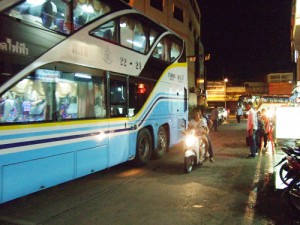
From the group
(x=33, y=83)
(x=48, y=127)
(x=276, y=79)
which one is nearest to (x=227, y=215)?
(x=48, y=127)

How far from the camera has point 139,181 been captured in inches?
319

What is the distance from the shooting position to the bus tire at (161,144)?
11.3 m

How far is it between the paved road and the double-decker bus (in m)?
0.49

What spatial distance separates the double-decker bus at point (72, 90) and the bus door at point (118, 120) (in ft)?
0.08

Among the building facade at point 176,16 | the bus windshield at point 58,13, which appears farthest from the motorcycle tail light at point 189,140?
the building facade at point 176,16

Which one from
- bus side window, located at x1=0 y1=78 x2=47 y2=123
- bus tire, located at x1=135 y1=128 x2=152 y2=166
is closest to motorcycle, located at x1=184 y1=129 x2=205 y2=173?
bus tire, located at x1=135 y1=128 x2=152 y2=166

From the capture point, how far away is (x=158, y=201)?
639 cm

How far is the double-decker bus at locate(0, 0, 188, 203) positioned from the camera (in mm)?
5320

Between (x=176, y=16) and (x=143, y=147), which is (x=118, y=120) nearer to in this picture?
(x=143, y=147)

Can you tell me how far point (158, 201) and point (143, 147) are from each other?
3936 mm

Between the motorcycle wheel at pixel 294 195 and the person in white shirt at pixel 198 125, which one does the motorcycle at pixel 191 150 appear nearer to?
the person in white shirt at pixel 198 125

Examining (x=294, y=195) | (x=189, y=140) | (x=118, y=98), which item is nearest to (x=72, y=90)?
(x=118, y=98)

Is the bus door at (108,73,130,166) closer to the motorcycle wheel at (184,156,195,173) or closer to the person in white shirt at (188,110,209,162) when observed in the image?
the motorcycle wheel at (184,156,195,173)

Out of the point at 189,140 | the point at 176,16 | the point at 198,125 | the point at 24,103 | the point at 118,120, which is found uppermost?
the point at 176,16
